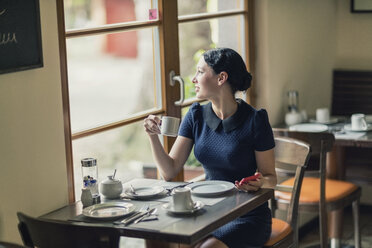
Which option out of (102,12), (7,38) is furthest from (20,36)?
(102,12)

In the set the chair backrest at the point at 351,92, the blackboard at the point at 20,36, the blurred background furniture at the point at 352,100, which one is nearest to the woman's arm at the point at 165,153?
the blackboard at the point at 20,36

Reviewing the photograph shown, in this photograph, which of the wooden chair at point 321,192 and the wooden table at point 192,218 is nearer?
the wooden table at point 192,218

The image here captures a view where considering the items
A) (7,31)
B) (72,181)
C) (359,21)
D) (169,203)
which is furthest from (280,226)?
(359,21)

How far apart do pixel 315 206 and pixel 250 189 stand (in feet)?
3.21

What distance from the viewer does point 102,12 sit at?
9.02ft

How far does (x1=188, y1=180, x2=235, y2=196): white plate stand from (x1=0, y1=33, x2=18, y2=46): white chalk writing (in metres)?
0.84

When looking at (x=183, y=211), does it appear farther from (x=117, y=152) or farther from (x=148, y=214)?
(x=117, y=152)

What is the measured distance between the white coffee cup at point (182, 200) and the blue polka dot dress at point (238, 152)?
1.38 ft

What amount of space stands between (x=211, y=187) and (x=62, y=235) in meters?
0.74

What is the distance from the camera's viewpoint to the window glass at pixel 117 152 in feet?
8.79

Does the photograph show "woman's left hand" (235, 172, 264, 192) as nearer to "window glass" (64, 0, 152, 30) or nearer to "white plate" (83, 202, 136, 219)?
"white plate" (83, 202, 136, 219)

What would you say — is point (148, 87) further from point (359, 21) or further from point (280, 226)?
point (359, 21)

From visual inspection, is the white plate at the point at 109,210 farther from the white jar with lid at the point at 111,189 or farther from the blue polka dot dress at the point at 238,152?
the blue polka dot dress at the point at 238,152

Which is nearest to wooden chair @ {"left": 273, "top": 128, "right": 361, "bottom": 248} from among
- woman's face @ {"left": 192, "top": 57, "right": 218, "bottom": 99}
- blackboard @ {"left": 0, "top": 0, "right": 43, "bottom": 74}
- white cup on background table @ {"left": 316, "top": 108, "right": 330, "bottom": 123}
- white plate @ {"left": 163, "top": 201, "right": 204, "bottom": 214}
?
white cup on background table @ {"left": 316, "top": 108, "right": 330, "bottom": 123}
